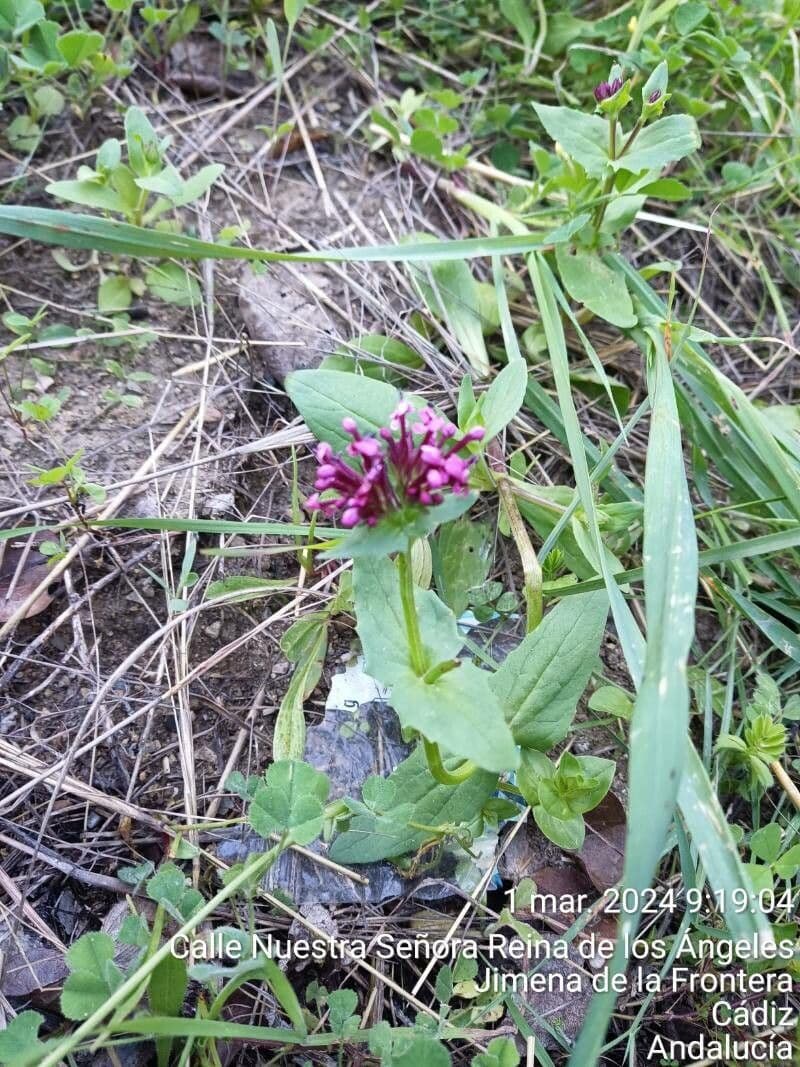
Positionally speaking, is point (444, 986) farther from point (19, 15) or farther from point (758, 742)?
point (19, 15)

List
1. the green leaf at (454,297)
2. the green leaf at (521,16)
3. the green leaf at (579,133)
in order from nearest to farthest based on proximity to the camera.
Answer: the green leaf at (579,133), the green leaf at (454,297), the green leaf at (521,16)

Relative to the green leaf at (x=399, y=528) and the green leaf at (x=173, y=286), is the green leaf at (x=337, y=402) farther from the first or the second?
the green leaf at (x=173, y=286)

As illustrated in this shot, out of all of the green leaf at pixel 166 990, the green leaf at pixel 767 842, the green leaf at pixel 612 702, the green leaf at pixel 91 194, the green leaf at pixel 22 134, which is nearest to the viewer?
the green leaf at pixel 166 990

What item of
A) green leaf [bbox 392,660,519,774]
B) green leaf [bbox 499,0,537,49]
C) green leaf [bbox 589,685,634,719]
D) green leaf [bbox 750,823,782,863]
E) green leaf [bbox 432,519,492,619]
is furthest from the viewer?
green leaf [bbox 499,0,537,49]

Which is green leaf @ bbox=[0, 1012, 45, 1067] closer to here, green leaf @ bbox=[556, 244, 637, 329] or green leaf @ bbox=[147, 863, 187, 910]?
green leaf @ bbox=[147, 863, 187, 910]

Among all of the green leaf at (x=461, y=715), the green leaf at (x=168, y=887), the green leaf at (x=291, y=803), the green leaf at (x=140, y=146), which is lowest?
the green leaf at (x=168, y=887)

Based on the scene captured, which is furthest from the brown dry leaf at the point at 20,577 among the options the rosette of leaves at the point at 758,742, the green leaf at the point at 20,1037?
the rosette of leaves at the point at 758,742

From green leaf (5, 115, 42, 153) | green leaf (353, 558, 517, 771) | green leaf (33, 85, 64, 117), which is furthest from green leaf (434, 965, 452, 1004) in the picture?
green leaf (33, 85, 64, 117)
